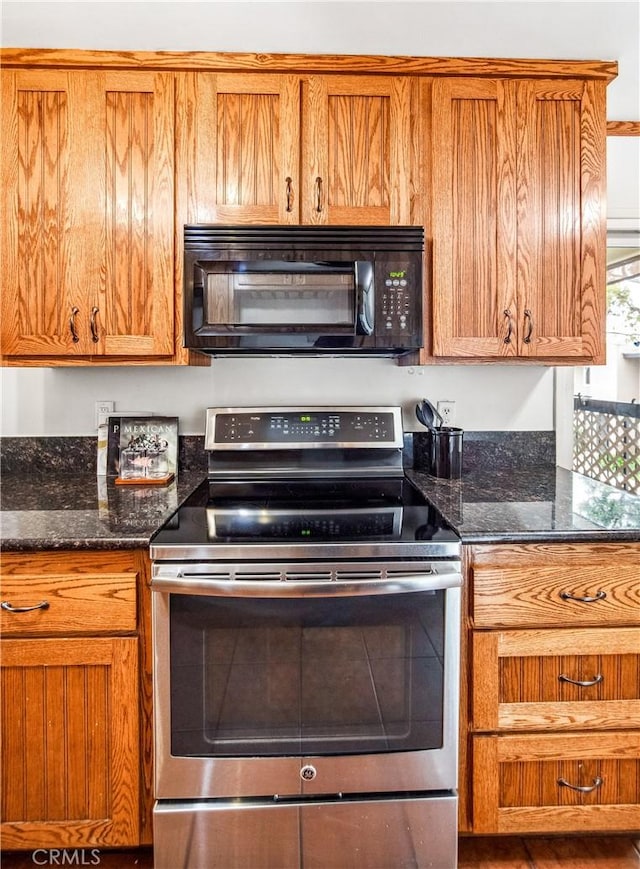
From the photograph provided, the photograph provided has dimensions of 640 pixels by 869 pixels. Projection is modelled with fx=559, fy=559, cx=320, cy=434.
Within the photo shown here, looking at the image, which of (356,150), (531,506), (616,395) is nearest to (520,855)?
(531,506)

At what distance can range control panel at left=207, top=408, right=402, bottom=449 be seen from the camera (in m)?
1.98

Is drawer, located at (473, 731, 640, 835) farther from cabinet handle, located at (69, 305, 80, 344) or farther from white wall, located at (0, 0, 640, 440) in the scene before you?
cabinet handle, located at (69, 305, 80, 344)

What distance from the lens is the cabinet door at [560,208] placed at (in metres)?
1.78

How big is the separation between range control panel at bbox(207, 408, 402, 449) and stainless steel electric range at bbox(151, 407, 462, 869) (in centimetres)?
63

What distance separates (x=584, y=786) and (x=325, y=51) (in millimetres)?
2227

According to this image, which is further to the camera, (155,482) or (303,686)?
(155,482)

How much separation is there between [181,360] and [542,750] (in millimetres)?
1494

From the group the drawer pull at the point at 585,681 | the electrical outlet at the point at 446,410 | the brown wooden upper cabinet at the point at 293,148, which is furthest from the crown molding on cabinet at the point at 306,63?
the drawer pull at the point at 585,681

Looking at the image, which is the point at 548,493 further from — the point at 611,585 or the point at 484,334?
the point at 484,334

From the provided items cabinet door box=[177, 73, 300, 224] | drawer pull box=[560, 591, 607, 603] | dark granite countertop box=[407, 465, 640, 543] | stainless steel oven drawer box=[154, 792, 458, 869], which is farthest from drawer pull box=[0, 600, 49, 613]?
drawer pull box=[560, 591, 607, 603]

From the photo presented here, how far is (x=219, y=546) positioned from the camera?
132 centimetres

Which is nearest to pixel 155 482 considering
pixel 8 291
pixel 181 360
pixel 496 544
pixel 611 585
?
pixel 181 360
